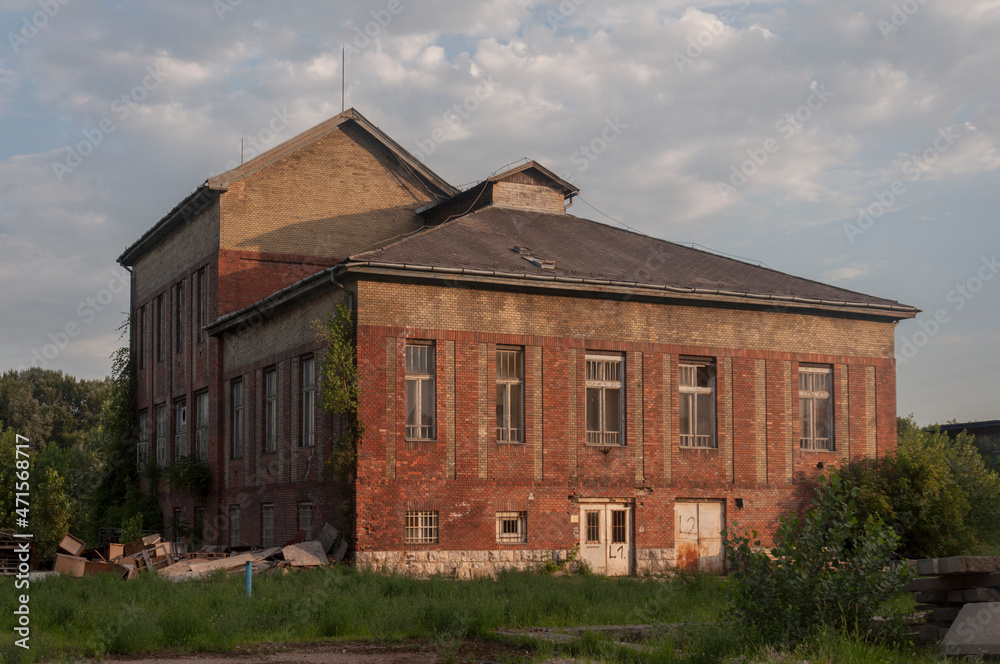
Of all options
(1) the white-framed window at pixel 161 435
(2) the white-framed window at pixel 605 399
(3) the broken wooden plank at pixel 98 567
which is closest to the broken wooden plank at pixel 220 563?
(3) the broken wooden plank at pixel 98 567

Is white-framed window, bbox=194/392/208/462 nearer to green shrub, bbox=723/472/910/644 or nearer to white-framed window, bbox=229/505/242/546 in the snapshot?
white-framed window, bbox=229/505/242/546

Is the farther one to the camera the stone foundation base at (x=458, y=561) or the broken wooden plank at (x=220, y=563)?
the stone foundation base at (x=458, y=561)

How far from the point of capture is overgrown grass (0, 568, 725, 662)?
13859mm

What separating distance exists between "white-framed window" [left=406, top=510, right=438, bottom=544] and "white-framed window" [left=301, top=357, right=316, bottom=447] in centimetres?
363

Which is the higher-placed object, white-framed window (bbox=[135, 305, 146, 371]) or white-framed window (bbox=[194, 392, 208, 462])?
white-framed window (bbox=[135, 305, 146, 371])

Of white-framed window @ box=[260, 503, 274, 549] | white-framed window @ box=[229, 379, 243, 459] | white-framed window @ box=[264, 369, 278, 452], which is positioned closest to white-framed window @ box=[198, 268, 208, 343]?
white-framed window @ box=[229, 379, 243, 459]

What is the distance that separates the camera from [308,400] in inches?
1054

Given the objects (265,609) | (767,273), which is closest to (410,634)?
(265,609)

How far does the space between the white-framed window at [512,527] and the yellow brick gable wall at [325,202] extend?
1086 cm

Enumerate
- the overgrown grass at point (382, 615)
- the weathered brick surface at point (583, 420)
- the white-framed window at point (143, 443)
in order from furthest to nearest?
the white-framed window at point (143, 443), the weathered brick surface at point (583, 420), the overgrown grass at point (382, 615)

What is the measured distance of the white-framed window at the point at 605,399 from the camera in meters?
26.5

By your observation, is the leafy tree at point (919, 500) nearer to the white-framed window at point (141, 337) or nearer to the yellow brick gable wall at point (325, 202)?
the yellow brick gable wall at point (325, 202)

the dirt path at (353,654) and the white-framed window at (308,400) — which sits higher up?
the white-framed window at (308,400)

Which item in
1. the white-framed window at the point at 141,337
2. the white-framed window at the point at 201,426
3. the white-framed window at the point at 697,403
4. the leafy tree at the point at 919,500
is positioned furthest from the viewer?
the white-framed window at the point at 141,337
